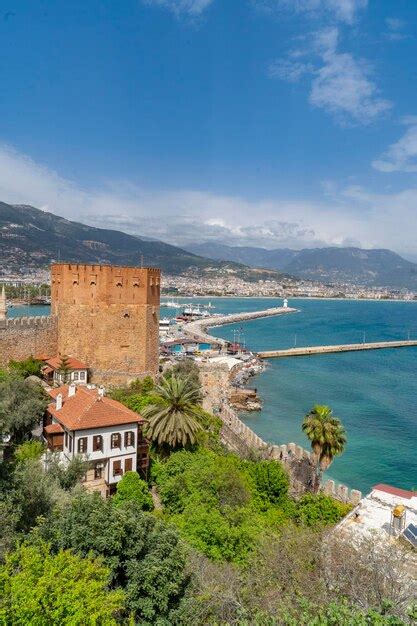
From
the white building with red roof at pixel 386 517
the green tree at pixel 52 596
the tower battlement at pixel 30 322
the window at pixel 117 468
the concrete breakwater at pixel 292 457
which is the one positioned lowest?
the concrete breakwater at pixel 292 457

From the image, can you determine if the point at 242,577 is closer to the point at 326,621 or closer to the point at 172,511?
the point at 326,621

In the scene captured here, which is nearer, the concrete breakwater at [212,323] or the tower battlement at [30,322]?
the tower battlement at [30,322]

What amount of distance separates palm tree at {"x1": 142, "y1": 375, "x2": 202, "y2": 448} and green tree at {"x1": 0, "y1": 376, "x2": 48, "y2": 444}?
4029mm

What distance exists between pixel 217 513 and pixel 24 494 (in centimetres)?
531

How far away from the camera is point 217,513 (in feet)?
41.9

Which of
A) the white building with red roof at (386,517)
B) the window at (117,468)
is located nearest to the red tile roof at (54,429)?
the window at (117,468)

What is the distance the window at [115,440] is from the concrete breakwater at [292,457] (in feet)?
24.1

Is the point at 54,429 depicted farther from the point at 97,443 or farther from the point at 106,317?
the point at 106,317

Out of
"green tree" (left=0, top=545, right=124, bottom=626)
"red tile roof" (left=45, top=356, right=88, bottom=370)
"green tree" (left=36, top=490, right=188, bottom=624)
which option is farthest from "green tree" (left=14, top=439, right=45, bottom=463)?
"green tree" (left=0, top=545, right=124, bottom=626)

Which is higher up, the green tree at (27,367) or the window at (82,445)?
the green tree at (27,367)

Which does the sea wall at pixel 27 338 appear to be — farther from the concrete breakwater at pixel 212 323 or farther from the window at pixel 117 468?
the concrete breakwater at pixel 212 323

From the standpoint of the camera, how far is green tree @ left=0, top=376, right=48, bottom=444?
16812 mm

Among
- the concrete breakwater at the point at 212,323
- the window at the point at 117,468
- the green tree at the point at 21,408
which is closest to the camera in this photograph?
the window at the point at 117,468

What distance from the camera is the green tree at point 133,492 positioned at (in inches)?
548
